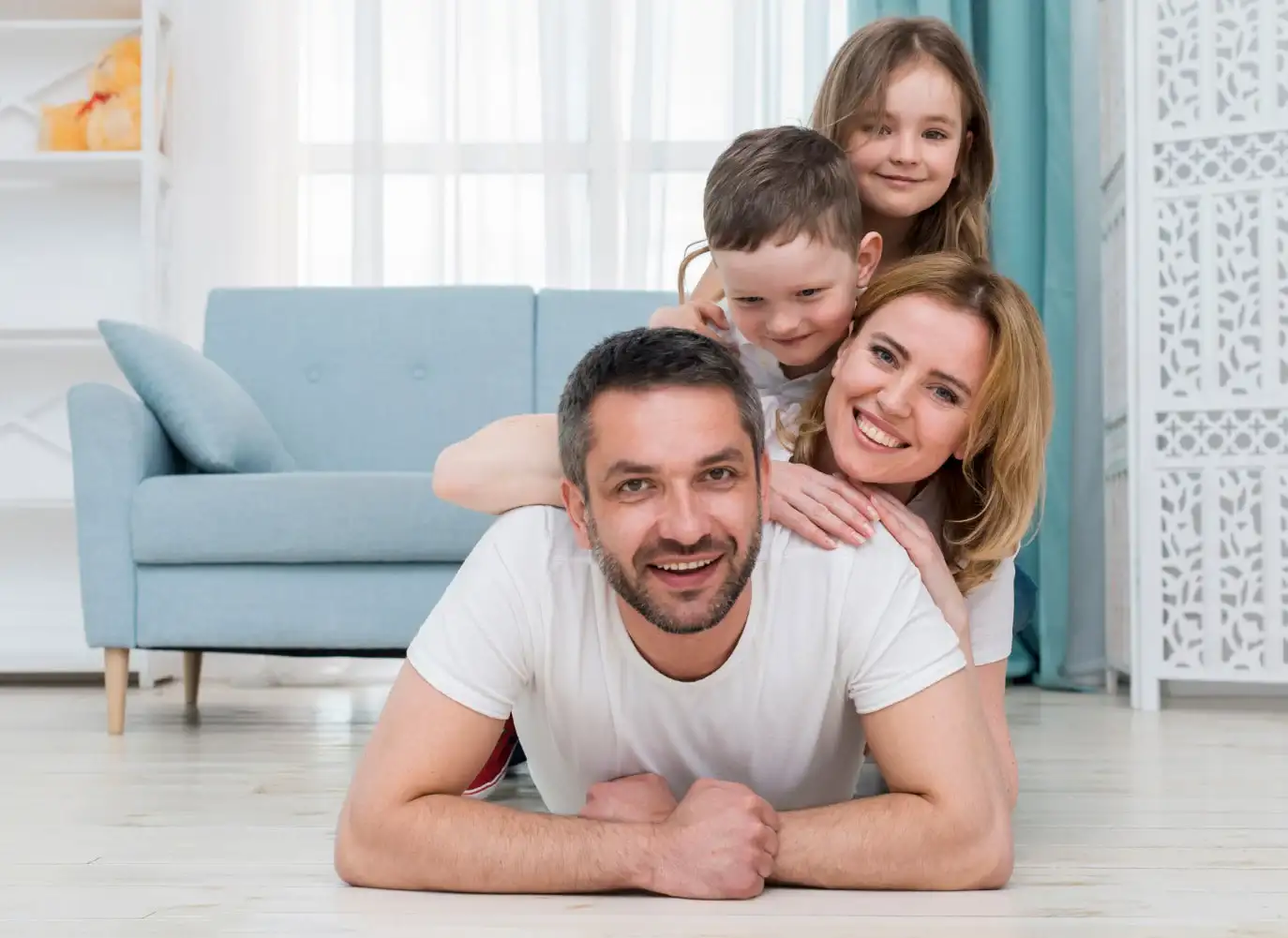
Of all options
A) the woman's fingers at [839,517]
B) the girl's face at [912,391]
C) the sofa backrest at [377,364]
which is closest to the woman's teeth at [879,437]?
the girl's face at [912,391]

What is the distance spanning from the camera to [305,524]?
2861mm

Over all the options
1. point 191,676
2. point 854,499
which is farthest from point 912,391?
point 191,676

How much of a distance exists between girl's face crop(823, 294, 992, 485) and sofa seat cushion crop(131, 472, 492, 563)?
1362 millimetres

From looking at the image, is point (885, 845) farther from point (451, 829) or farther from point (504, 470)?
point (504, 470)

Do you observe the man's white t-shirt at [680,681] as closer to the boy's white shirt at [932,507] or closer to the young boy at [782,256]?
the young boy at [782,256]

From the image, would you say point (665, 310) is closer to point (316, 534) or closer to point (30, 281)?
point (316, 534)

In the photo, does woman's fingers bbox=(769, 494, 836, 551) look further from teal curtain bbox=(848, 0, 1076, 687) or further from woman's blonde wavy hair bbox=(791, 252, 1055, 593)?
teal curtain bbox=(848, 0, 1076, 687)

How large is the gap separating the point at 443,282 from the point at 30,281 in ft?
4.31

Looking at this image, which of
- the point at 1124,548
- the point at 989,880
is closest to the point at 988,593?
the point at 989,880

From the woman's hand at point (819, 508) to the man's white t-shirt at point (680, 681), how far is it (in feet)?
0.06

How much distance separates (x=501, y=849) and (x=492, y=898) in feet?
0.19

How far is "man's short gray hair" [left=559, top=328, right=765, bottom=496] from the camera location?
52.9 inches

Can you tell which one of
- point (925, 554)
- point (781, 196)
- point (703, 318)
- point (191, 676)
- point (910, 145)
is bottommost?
point (191, 676)

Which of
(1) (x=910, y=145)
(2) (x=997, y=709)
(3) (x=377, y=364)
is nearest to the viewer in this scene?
(2) (x=997, y=709)
